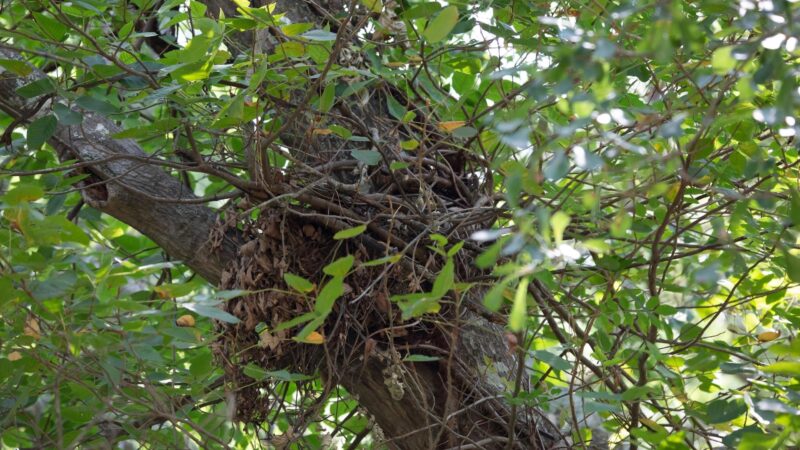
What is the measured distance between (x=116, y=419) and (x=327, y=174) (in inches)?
25.3

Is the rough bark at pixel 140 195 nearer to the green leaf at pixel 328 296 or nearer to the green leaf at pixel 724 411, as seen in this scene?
the green leaf at pixel 328 296

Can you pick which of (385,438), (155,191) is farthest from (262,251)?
(385,438)

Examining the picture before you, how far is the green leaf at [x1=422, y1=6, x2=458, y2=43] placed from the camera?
1327mm

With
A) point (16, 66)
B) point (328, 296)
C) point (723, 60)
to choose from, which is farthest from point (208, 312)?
point (723, 60)

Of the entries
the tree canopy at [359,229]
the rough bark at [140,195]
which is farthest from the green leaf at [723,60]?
the rough bark at [140,195]

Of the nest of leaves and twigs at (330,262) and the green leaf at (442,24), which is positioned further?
the nest of leaves and twigs at (330,262)

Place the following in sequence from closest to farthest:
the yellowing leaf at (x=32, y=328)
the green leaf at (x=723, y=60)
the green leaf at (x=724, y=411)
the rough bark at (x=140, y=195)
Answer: the green leaf at (x=723, y=60) < the green leaf at (x=724, y=411) < the yellowing leaf at (x=32, y=328) < the rough bark at (x=140, y=195)

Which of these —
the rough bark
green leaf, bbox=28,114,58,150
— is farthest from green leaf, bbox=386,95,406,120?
green leaf, bbox=28,114,58,150

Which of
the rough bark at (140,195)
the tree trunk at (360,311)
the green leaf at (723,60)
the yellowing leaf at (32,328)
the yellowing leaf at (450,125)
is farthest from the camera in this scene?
the rough bark at (140,195)

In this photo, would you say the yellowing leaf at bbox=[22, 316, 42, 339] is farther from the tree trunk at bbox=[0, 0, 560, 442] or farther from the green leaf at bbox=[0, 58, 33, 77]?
the green leaf at bbox=[0, 58, 33, 77]

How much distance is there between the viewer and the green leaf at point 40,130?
66.0 inches

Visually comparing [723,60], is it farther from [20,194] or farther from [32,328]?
[32,328]

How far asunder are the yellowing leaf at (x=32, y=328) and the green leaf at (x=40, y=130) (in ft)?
1.14

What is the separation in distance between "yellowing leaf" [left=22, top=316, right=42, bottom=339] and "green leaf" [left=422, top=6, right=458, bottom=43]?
2.78ft
